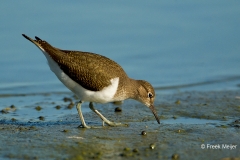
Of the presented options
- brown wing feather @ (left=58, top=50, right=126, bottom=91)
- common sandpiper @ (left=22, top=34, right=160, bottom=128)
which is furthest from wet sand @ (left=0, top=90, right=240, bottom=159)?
brown wing feather @ (left=58, top=50, right=126, bottom=91)

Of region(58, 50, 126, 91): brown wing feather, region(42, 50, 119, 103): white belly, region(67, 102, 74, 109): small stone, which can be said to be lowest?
region(67, 102, 74, 109): small stone

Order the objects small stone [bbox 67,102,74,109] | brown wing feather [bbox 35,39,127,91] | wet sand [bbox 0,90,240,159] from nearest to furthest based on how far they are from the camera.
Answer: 1. wet sand [bbox 0,90,240,159]
2. brown wing feather [bbox 35,39,127,91]
3. small stone [bbox 67,102,74,109]

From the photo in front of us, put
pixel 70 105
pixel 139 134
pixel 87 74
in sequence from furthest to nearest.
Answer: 1. pixel 70 105
2. pixel 87 74
3. pixel 139 134

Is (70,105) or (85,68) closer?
(85,68)

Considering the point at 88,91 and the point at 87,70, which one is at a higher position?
the point at 87,70

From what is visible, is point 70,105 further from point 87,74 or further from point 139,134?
point 139,134

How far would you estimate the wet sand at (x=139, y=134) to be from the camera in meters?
8.42

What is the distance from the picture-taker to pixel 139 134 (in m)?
9.75

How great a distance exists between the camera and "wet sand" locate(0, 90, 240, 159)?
842 cm

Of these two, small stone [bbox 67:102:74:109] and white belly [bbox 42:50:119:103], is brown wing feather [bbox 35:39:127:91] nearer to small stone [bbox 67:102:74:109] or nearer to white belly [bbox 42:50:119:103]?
white belly [bbox 42:50:119:103]

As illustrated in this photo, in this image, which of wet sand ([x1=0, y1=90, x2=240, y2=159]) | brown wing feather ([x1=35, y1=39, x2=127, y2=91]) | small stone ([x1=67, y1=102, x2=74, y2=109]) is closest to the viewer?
wet sand ([x1=0, y1=90, x2=240, y2=159])

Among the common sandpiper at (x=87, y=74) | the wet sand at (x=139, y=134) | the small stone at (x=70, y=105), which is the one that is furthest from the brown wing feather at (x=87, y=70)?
the small stone at (x=70, y=105)

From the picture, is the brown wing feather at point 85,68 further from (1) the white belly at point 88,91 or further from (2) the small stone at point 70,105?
(2) the small stone at point 70,105

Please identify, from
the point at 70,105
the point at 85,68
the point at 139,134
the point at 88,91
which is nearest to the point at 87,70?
the point at 85,68
